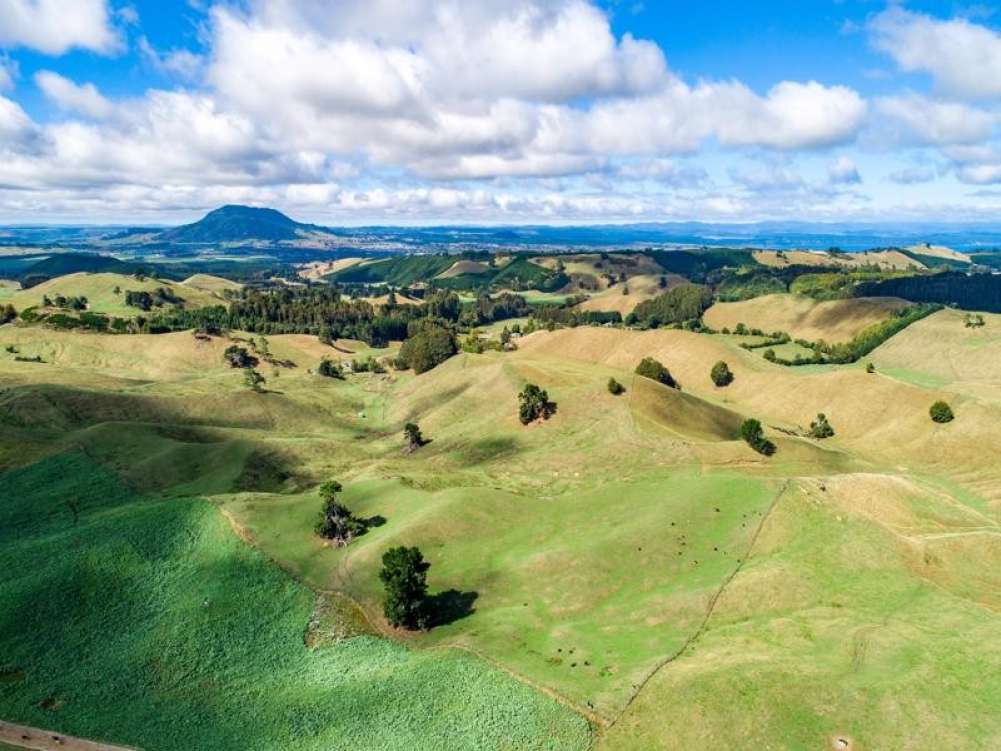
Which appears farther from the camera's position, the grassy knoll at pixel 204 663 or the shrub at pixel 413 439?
the shrub at pixel 413 439

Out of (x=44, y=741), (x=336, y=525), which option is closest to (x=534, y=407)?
(x=336, y=525)

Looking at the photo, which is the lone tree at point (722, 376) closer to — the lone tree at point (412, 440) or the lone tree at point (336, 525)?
the lone tree at point (412, 440)

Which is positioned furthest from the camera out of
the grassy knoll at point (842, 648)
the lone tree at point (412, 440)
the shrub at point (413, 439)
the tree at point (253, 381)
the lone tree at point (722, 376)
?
the lone tree at point (722, 376)

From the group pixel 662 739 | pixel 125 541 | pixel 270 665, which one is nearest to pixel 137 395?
pixel 125 541

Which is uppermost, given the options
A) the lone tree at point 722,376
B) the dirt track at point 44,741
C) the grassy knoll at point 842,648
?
the grassy knoll at point 842,648

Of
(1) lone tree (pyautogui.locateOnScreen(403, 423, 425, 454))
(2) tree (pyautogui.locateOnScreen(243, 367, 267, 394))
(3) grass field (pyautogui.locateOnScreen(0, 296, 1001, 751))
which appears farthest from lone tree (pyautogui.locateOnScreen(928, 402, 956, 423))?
(2) tree (pyautogui.locateOnScreen(243, 367, 267, 394))

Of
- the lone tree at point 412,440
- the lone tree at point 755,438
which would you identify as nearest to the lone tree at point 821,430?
the lone tree at point 755,438
